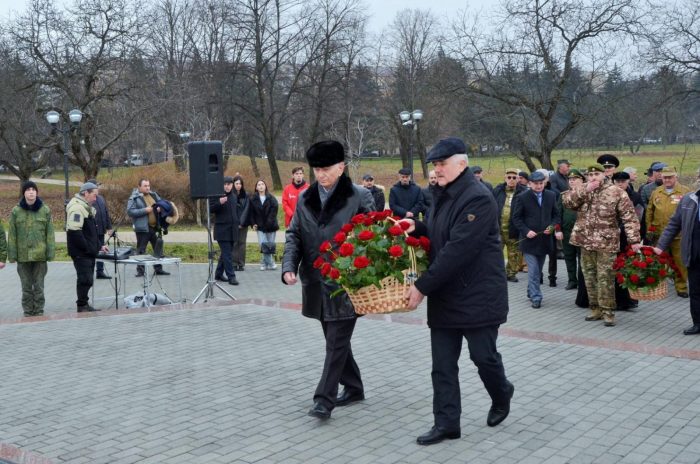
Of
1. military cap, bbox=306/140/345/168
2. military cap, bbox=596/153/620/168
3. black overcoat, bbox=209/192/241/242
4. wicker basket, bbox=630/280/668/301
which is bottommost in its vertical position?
wicker basket, bbox=630/280/668/301

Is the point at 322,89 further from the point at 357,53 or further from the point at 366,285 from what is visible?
the point at 366,285

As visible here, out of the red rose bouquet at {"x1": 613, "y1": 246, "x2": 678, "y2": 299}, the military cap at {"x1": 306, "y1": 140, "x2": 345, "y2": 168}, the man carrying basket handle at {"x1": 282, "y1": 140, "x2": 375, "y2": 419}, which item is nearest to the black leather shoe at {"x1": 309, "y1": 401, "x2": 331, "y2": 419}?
the man carrying basket handle at {"x1": 282, "y1": 140, "x2": 375, "y2": 419}

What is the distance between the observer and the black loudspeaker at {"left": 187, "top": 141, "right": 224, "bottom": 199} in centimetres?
1200

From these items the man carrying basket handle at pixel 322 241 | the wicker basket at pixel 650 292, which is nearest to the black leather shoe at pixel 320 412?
the man carrying basket handle at pixel 322 241

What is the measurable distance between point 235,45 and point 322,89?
252 inches

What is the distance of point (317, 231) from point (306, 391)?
1.59 meters

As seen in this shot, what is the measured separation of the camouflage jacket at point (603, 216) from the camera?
9.44 metres

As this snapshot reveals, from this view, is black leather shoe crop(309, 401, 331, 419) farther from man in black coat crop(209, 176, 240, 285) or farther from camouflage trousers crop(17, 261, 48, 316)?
man in black coat crop(209, 176, 240, 285)

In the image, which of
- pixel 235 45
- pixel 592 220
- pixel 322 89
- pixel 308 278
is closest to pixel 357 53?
pixel 322 89

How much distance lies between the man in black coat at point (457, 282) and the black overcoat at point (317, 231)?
842 mm

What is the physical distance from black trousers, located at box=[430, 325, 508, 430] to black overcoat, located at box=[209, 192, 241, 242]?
9.26 meters

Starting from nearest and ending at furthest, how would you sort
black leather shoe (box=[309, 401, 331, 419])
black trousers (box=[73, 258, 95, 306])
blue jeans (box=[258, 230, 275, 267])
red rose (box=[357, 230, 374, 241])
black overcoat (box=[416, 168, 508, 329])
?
black overcoat (box=[416, 168, 508, 329]) → red rose (box=[357, 230, 374, 241]) → black leather shoe (box=[309, 401, 331, 419]) → black trousers (box=[73, 258, 95, 306]) → blue jeans (box=[258, 230, 275, 267])

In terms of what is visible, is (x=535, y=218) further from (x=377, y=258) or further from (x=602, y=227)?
(x=377, y=258)

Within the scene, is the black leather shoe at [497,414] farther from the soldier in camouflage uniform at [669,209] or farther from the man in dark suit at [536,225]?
the soldier in camouflage uniform at [669,209]
